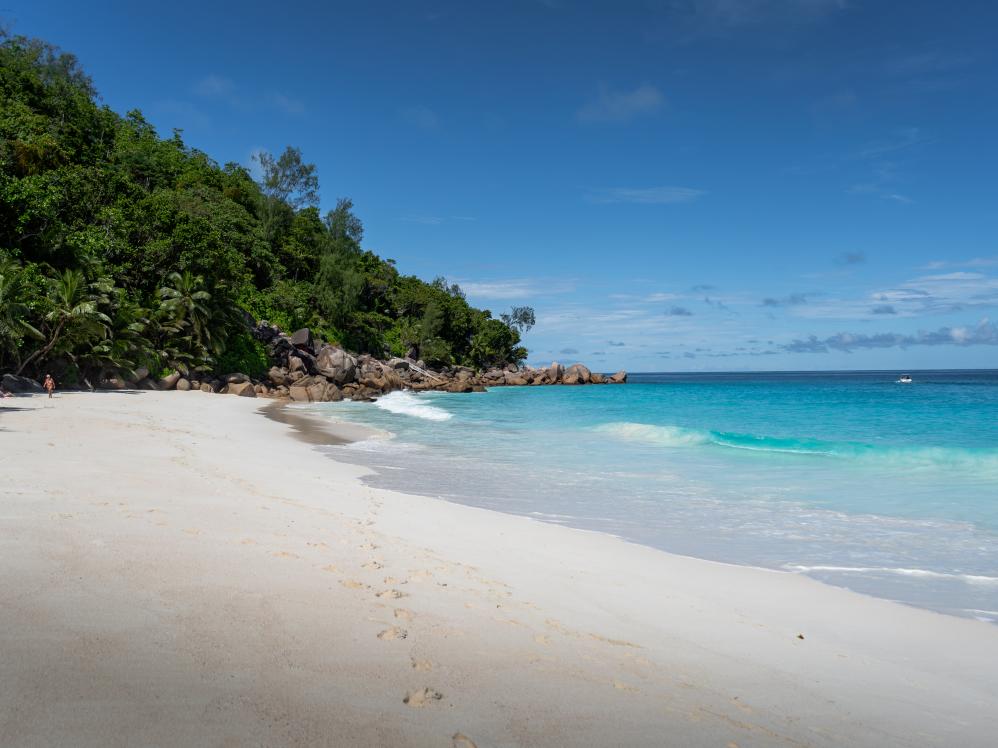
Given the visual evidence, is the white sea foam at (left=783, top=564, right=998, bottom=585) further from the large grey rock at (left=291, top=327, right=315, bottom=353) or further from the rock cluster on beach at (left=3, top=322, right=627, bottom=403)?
the large grey rock at (left=291, top=327, right=315, bottom=353)

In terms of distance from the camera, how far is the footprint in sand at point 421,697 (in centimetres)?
304

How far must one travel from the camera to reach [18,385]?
22297 mm

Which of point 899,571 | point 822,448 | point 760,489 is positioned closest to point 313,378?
point 822,448

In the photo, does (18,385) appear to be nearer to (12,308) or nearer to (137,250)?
(12,308)

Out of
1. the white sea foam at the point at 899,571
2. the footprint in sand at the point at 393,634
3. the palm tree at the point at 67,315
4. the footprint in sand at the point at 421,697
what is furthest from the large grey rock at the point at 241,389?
the footprint in sand at the point at 421,697

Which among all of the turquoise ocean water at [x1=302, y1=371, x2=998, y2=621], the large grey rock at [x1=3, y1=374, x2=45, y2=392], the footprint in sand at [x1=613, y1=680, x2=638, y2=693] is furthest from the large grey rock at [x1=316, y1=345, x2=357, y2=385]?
the footprint in sand at [x1=613, y1=680, x2=638, y2=693]

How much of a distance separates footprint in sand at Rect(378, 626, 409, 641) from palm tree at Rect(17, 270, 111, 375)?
26.5 m

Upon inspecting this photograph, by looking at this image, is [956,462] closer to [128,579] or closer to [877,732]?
[877,732]

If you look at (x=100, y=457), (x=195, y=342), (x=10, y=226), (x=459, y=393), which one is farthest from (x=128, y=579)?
(x=459, y=393)

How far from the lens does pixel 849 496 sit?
12883 mm

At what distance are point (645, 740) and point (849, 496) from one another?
12006 mm

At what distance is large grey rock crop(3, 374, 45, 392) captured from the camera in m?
21.7

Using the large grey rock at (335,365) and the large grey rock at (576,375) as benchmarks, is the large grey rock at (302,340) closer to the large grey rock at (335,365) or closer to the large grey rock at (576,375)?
the large grey rock at (335,365)

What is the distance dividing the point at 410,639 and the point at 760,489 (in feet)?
37.6
